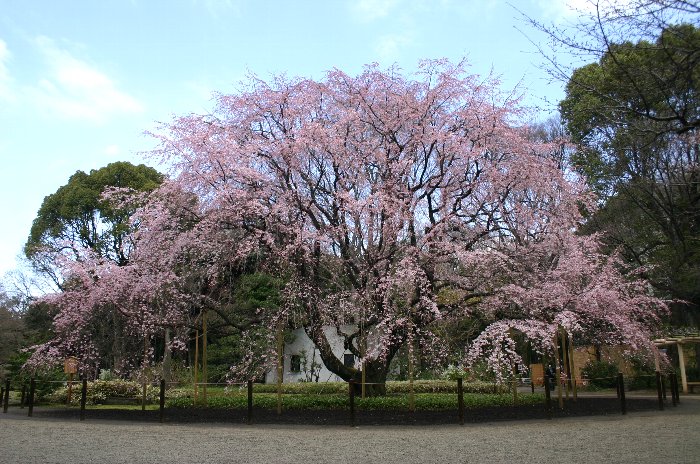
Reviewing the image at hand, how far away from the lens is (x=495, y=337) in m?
12.3

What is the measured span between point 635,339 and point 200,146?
11.1m

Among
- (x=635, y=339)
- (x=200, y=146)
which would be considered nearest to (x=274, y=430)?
(x=200, y=146)

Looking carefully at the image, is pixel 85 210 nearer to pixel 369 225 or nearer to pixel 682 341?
pixel 369 225

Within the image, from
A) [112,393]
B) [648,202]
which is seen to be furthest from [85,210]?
[648,202]

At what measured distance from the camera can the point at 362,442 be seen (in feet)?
30.3

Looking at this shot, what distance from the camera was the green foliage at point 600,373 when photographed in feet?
84.4

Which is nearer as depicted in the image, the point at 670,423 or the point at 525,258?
the point at 670,423

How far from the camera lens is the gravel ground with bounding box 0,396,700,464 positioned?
24.7ft

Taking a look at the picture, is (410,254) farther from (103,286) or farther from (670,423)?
(103,286)

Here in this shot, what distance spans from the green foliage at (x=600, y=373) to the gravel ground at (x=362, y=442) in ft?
45.4

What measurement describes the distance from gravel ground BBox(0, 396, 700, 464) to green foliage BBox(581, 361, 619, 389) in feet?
45.4

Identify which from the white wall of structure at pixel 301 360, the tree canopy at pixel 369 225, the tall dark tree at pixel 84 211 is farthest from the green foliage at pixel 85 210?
the tree canopy at pixel 369 225

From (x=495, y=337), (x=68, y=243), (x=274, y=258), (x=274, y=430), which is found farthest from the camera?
(x=68, y=243)

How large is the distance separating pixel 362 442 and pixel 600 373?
20.9 meters
